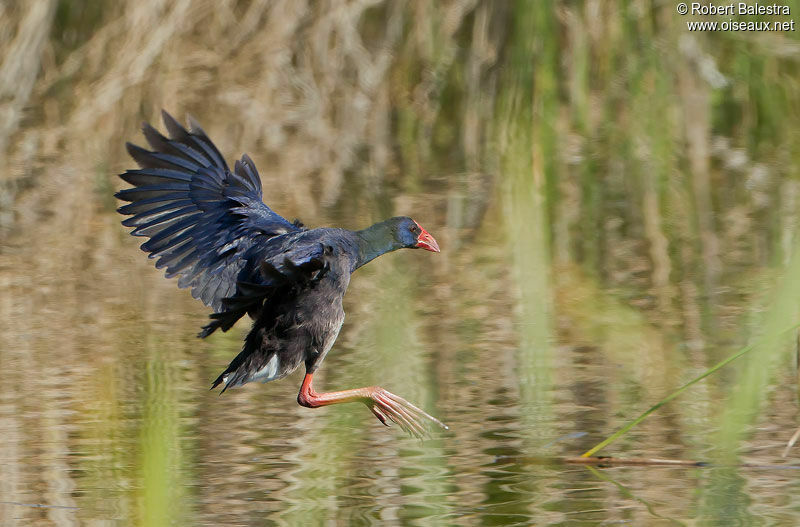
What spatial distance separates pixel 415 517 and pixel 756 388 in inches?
47.2

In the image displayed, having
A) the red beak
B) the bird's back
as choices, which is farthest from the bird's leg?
the red beak

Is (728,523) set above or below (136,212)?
below

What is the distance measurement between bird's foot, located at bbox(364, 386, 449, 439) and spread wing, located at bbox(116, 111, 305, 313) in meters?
0.54

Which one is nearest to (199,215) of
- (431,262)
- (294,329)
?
(294,329)

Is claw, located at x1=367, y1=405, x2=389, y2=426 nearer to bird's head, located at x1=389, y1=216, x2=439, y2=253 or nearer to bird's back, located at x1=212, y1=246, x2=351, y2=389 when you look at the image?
bird's back, located at x1=212, y1=246, x2=351, y2=389

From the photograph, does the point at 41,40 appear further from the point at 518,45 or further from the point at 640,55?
the point at 518,45

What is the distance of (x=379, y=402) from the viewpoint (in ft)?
15.2

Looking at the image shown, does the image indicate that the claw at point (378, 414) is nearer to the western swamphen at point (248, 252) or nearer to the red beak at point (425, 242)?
the western swamphen at point (248, 252)

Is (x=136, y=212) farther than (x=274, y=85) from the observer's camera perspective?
No

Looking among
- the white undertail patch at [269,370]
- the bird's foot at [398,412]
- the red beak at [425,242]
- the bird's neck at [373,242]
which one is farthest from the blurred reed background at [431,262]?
the red beak at [425,242]

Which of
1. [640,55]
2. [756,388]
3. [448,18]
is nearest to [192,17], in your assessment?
[448,18]

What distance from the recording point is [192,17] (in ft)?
34.2

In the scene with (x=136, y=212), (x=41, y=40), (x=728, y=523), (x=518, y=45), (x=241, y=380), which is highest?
(x=41, y=40)

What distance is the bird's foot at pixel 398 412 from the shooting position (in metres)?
4.54
